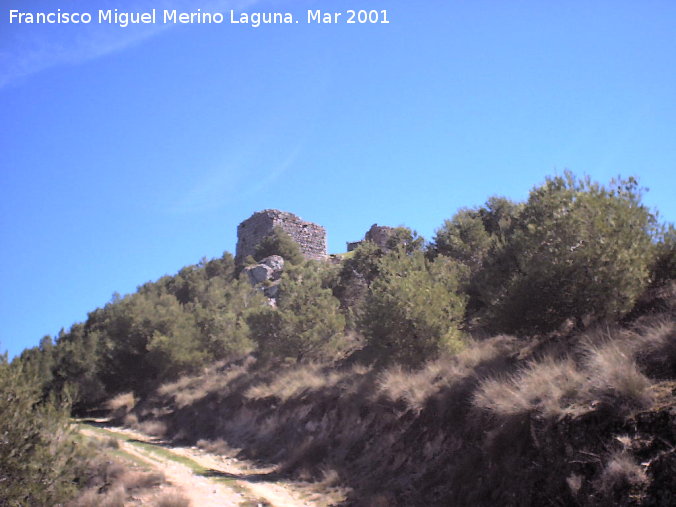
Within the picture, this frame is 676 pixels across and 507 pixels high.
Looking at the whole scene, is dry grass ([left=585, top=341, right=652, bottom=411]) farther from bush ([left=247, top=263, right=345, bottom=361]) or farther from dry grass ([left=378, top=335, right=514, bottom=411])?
bush ([left=247, top=263, right=345, bottom=361])

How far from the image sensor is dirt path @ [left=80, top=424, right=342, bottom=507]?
43.6ft

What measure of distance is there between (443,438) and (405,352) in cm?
549

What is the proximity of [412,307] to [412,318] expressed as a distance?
40 cm

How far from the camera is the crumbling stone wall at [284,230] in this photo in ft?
198

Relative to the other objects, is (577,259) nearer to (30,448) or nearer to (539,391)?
(539,391)

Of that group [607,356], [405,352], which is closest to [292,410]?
[405,352]

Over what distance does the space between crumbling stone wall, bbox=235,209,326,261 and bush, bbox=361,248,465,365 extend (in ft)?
132

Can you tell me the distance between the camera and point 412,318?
17.5 metres

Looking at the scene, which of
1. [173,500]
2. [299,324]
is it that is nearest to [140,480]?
[173,500]

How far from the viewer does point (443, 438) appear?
1230 centimetres

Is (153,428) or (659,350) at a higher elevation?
(659,350)

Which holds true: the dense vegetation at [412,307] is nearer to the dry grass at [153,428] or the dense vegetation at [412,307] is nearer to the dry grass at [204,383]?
the dry grass at [204,383]

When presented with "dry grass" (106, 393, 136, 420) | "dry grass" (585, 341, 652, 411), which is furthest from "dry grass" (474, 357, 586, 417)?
"dry grass" (106, 393, 136, 420)

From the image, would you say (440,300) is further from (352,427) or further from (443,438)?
(443,438)
